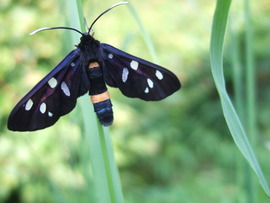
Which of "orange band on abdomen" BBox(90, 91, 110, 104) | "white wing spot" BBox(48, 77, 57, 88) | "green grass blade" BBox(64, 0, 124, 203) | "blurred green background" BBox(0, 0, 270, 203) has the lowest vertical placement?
"green grass blade" BBox(64, 0, 124, 203)

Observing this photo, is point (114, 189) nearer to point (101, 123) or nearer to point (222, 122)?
point (101, 123)

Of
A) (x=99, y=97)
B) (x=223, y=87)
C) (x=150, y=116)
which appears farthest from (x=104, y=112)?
(x=150, y=116)

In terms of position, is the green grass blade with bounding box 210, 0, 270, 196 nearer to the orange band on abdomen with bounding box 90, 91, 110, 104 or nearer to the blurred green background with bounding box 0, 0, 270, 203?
the orange band on abdomen with bounding box 90, 91, 110, 104

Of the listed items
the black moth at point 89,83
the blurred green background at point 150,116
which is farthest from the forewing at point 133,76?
the blurred green background at point 150,116

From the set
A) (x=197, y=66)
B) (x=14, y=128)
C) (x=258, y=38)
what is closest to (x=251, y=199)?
(x=14, y=128)

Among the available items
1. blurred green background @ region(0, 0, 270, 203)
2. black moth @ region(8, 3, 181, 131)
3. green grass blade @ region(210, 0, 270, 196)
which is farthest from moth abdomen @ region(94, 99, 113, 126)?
blurred green background @ region(0, 0, 270, 203)

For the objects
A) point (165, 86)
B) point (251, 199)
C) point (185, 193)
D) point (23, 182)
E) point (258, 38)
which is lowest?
point (251, 199)
